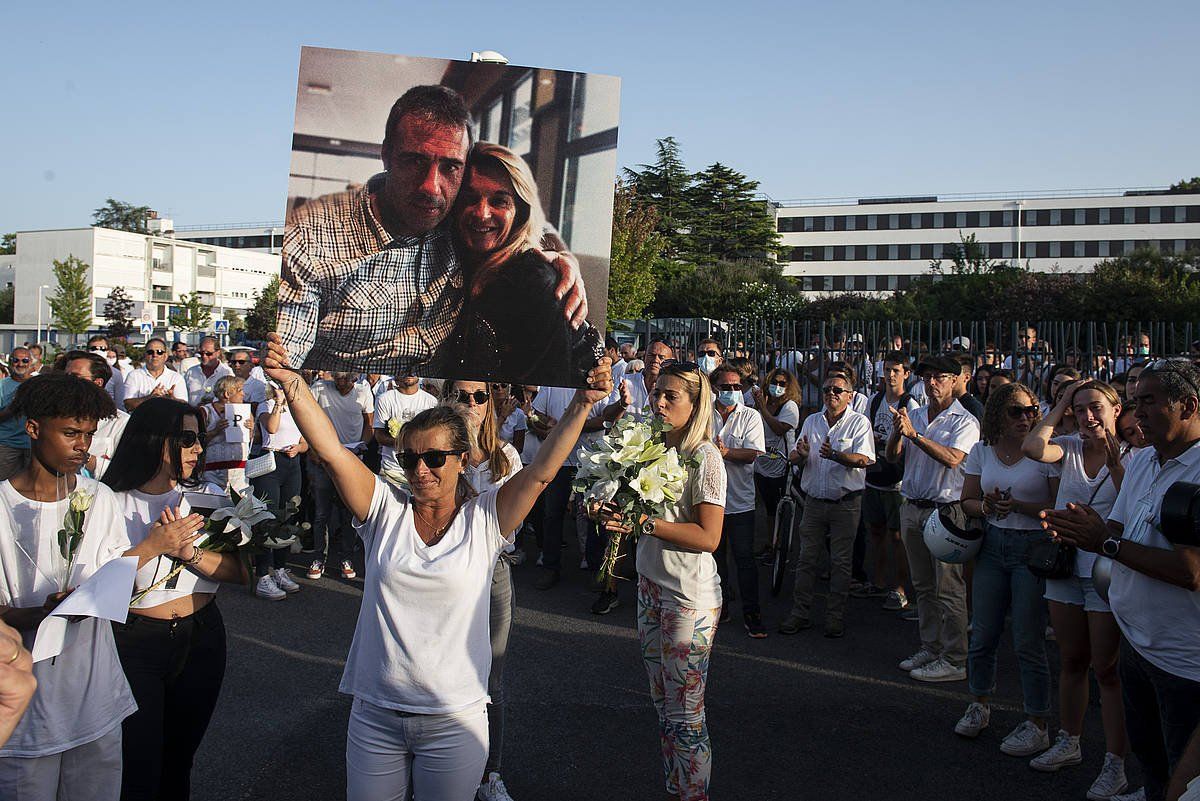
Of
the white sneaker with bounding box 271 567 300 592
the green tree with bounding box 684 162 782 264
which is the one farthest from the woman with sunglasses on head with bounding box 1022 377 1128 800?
the green tree with bounding box 684 162 782 264

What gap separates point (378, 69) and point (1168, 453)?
3.67 m

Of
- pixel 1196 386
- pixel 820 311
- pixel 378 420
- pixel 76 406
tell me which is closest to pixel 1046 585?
pixel 1196 386

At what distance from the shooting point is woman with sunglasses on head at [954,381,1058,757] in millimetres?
5461

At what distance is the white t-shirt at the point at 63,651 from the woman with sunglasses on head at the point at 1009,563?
15.4ft

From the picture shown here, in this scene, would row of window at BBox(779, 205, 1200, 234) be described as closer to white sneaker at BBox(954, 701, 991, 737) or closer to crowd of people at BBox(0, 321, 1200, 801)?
crowd of people at BBox(0, 321, 1200, 801)

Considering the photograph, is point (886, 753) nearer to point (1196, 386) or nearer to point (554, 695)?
point (554, 695)

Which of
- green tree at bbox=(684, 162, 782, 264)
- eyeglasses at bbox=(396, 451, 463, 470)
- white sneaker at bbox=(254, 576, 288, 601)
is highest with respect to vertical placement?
green tree at bbox=(684, 162, 782, 264)

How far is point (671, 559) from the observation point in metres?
4.50

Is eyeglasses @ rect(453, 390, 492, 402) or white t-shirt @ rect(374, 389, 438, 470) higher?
eyeglasses @ rect(453, 390, 492, 402)

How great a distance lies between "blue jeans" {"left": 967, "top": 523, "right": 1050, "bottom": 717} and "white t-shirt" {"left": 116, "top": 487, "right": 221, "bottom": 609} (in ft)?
14.5

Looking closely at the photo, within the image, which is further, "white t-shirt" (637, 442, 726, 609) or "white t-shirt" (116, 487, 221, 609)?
"white t-shirt" (637, 442, 726, 609)

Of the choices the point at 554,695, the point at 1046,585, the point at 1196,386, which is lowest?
the point at 554,695

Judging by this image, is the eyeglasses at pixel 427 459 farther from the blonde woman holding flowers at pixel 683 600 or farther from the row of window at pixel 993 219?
the row of window at pixel 993 219

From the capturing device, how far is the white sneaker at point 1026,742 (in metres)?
5.47
